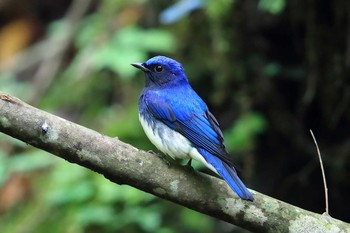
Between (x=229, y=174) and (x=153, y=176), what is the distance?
0.34 metres

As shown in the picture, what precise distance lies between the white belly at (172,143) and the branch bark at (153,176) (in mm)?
270

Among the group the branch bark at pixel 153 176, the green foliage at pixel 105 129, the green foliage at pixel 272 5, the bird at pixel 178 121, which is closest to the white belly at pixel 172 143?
the bird at pixel 178 121

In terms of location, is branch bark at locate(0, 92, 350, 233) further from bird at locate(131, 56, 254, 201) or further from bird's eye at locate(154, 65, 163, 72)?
bird's eye at locate(154, 65, 163, 72)

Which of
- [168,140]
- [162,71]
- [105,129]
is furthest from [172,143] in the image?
[105,129]

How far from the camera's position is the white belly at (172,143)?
336 centimetres

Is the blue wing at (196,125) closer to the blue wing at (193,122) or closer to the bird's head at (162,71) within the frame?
the blue wing at (193,122)

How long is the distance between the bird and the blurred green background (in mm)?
1112

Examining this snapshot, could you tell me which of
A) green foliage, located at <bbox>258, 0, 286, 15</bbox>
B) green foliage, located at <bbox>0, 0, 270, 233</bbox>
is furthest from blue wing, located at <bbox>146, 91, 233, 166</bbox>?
green foliage, located at <bbox>0, 0, 270, 233</bbox>

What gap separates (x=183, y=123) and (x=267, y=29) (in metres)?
2.15

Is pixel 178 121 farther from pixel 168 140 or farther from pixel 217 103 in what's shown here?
pixel 217 103

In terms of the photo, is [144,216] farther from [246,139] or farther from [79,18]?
[79,18]

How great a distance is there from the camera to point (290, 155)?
544cm

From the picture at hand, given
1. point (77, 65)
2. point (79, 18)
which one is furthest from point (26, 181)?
point (79, 18)

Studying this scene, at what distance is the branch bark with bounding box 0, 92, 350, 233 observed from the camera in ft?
9.42
